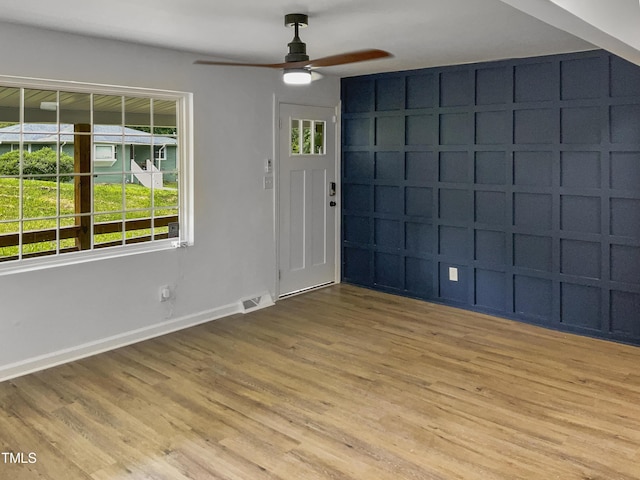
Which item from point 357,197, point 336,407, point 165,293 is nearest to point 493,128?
point 357,197

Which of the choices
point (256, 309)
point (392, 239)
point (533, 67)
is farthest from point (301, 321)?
point (533, 67)

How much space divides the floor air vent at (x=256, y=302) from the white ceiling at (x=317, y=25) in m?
2.15

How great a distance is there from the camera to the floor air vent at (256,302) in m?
5.30

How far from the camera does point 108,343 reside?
4.31 meters

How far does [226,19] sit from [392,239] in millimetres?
2995

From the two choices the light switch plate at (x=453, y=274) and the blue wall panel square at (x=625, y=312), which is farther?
the light switch plate at (x=453, y=274)

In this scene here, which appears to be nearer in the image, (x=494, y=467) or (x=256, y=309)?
(x=494, y=467)

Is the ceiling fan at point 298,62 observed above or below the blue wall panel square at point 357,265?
above

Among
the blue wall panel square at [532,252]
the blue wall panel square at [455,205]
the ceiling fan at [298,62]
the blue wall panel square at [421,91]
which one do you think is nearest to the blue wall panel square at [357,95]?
the blue wall panel square at [421,91]

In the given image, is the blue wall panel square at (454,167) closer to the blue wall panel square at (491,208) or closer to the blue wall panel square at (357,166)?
the blue wall panel square at (491,208)

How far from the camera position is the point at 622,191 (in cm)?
438

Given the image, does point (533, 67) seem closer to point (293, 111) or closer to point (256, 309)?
point (293, 111)

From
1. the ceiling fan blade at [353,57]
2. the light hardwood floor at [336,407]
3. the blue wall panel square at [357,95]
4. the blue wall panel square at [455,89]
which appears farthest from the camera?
the blue wall panel square at [357,95]

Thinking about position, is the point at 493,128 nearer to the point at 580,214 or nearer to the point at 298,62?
the point at 580,214
